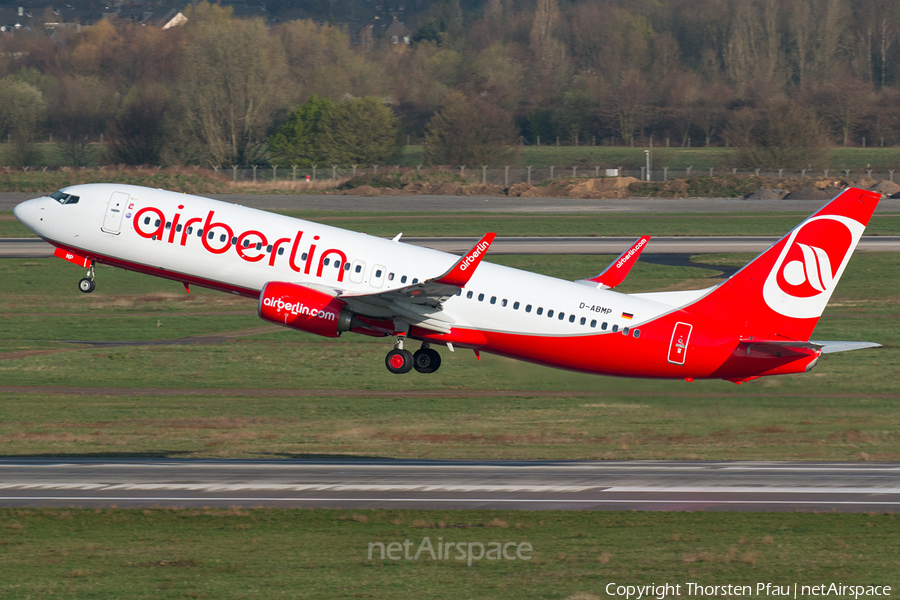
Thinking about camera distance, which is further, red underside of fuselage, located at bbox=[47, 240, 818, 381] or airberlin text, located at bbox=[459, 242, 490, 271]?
red underside of fuselage, located at bbox=[47, 240, 818, 381]

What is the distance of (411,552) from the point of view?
4172 cm

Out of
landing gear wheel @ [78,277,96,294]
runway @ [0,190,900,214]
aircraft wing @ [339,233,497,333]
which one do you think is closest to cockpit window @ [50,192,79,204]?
landing gear wheel @ [78,277,96,294]

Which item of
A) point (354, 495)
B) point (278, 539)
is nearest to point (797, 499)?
point (354, 495)

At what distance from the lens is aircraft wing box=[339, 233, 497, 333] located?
44.4m

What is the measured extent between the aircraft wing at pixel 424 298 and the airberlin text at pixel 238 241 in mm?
1827

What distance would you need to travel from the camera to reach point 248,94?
575 feet

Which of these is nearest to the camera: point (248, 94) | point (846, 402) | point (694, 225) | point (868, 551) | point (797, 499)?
point (868, 551)

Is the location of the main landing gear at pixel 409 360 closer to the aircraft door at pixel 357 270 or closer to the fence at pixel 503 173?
the aircraft door at pixel 357 270

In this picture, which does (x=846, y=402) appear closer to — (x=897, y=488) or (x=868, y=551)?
(x=897, y=488)

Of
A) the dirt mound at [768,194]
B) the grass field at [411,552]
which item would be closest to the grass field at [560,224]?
the dirt mound at [768,194]

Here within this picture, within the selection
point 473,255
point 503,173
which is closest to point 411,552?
point 473,255

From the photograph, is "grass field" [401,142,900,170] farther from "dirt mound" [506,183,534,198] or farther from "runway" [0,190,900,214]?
"runway" [0,190,900,214]

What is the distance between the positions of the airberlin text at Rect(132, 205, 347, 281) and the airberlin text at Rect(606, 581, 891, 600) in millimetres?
18542

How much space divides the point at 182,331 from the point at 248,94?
97.8 m
